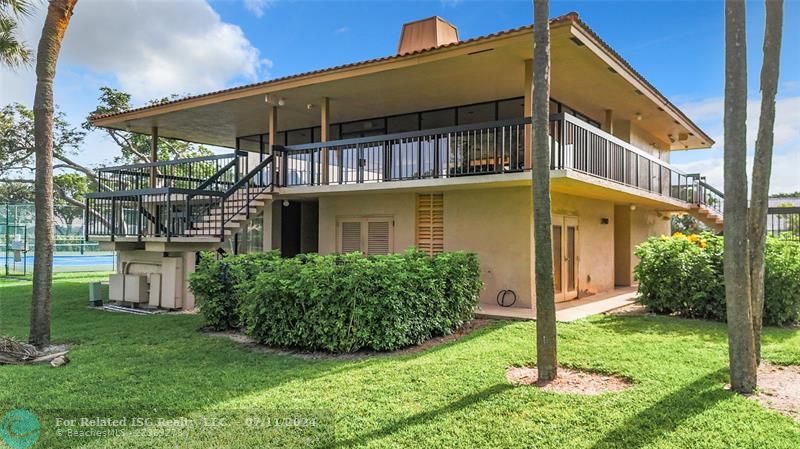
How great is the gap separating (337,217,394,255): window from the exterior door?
155 inches

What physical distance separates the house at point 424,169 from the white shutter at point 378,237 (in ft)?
0.10

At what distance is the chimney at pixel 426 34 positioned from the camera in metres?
14.3

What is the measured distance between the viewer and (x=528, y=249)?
420 inches

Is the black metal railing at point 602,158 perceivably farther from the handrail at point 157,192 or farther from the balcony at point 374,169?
the handrail at point 157,192

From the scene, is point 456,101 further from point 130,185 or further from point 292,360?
point 130,185

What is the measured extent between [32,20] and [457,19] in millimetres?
10948

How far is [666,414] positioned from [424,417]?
209cm

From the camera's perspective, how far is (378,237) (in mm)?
12695

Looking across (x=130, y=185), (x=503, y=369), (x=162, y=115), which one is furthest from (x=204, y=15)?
(x=503, y=369)

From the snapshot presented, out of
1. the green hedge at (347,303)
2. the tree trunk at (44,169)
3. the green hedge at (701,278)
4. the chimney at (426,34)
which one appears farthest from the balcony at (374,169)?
the chimney at (426,34)

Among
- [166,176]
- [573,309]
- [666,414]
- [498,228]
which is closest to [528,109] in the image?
[498,228]

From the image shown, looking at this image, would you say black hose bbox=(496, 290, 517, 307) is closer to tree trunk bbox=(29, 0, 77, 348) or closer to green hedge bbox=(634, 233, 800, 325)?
green hedge bbox=(634, 233, 800, 325)

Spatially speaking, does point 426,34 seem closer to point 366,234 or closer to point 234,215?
point 366,234

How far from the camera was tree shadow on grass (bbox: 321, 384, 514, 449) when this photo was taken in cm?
389
